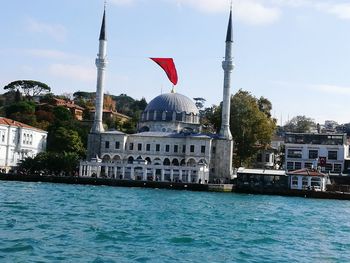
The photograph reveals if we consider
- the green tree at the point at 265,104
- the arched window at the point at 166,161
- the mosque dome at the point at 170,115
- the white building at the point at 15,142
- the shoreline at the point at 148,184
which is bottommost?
the shoreline at the point at 148,184

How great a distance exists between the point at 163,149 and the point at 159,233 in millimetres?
39052

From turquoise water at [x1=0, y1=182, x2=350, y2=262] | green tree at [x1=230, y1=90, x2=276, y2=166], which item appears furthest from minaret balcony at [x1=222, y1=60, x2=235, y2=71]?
turquoise water at [x1=0, y1=182, x2=350, y2=262]

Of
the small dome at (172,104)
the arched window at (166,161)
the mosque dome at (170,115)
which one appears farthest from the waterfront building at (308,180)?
the small dome at (172,104)

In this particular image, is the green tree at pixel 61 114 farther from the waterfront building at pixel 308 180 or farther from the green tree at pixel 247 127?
the waterfront building at pixel 308 180

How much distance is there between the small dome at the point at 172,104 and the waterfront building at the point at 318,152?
1022cm

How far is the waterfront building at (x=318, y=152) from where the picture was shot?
2383 inches

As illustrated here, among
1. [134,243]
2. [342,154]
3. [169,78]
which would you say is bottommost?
[134,243]

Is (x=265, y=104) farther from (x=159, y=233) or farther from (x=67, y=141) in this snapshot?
(x=159, y=233)

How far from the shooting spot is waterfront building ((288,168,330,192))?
5172 cm

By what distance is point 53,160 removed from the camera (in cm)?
5766

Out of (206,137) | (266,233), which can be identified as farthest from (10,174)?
(266,233)

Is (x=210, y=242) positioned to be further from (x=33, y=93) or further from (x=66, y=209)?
(x=33, y=93)

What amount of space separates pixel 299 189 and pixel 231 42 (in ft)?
51.5

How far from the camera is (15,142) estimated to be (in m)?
62.6
